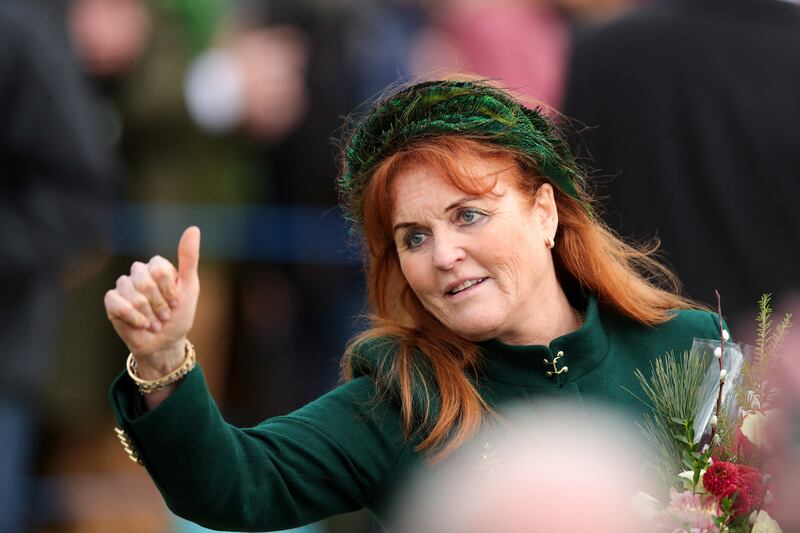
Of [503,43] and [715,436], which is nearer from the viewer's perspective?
[715,436]

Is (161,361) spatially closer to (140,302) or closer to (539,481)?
(140,302)

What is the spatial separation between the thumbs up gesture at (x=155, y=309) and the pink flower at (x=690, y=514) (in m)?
0.92

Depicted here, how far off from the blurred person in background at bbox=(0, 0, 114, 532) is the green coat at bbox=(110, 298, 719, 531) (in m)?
2.54

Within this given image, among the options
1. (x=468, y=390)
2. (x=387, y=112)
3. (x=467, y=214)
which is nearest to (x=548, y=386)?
(x=468, y=390)

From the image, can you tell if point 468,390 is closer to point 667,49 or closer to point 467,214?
point 467,214

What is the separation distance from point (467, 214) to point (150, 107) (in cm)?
350

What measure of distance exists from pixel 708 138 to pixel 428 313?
1.61m

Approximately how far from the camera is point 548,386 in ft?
10.6

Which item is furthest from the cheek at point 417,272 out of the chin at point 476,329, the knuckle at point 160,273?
the knuckle at point 160,273

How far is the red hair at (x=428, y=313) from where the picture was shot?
10.2 feet

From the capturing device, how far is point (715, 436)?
272 cm

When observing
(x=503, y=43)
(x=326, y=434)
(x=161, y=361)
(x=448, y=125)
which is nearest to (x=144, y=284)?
(x=161, y=361)

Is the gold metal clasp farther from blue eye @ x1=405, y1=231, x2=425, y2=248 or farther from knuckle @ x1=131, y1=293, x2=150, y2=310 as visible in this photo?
knuckle @ x1=131, y1=293, x2=150, y2=310

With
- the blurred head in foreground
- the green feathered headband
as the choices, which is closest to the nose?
the green feathered headband
